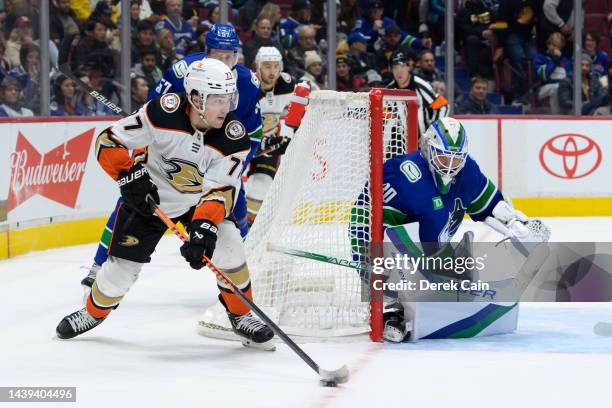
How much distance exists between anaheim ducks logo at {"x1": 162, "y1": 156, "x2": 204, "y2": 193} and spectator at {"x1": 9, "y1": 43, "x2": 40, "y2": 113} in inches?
132

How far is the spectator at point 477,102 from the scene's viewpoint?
9711 millimetres

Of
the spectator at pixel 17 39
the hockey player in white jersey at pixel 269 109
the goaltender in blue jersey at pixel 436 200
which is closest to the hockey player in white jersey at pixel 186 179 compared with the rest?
the goaltender in blue jersey at pixel 436 200

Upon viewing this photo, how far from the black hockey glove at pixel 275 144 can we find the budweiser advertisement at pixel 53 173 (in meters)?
1.40

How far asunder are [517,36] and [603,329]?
5464mm

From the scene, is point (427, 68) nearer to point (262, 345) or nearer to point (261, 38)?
point (261, 38)

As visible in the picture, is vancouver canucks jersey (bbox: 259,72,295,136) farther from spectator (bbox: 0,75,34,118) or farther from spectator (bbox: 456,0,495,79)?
spectator (bbox: 456,0,495,79)

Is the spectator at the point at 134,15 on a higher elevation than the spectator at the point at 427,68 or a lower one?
higher

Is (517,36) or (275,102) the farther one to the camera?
(517,36)

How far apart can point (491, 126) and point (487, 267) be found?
4.63m

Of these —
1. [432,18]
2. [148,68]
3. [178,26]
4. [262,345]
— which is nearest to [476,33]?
[432,18]

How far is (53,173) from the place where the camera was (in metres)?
7.46

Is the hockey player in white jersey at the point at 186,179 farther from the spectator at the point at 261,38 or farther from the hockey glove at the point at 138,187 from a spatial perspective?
the spectator at the point at 261,38

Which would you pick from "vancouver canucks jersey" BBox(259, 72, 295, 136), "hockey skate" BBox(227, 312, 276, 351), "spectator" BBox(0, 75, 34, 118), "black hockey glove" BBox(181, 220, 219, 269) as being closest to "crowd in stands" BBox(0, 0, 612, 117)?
"spectator" BBox(0, 75, 34, 118)

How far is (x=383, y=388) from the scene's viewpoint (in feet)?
12.9
